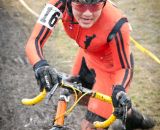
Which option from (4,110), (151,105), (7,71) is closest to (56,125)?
(4,110)

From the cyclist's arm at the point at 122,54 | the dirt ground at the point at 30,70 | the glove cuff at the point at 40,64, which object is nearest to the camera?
the glove cuff at the point at 40,64

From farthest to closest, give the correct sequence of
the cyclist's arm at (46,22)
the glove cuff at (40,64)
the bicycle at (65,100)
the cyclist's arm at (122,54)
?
the cyclist's arm at (46,22)
the cyclist's arm at (122,54)
the glove cuff at (40,64)
the bicycle at (65,100)

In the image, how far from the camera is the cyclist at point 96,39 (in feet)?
14.3

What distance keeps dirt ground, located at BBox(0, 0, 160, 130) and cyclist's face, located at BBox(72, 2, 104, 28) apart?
2818mm

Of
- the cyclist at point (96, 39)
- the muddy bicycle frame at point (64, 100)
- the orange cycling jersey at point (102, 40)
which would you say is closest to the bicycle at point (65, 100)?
the muddy bicycle frame at point (64, 100)

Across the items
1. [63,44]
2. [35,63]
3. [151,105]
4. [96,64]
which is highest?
[35,63]

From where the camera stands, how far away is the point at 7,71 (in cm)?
865

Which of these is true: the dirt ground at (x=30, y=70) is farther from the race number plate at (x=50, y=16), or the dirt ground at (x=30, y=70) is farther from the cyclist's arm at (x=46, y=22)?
the race number plate at (x=50, y=16)

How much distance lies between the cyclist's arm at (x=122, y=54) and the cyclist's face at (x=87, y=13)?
0.36 meters

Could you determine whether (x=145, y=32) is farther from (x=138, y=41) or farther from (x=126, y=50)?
(x=126, y=50)

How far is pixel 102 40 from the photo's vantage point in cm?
475

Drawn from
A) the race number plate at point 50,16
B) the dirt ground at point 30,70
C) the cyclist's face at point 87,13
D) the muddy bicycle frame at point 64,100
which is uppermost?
the cyclist's face at point 87,13

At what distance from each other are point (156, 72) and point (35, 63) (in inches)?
196

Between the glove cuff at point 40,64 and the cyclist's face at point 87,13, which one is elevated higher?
the cyclist's face at point 87,13
